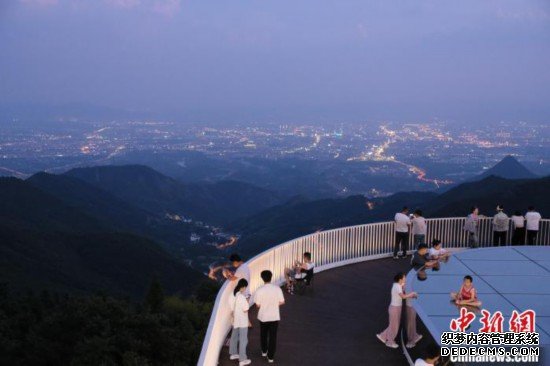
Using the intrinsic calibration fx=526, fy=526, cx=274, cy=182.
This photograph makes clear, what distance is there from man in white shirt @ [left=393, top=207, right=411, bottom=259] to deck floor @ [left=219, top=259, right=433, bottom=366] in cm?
100

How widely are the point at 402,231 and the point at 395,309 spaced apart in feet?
21.0

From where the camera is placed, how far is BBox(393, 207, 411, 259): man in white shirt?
15.2 m

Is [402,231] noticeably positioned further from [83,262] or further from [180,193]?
[180,193]

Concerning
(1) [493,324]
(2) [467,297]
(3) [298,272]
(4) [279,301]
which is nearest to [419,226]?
(3) [298,272]

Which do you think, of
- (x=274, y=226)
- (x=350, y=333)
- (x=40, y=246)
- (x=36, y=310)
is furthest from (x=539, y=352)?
(x=274, y=226)

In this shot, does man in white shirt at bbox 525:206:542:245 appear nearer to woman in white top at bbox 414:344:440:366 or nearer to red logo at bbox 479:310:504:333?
red logo at bbox 479:310:504:333

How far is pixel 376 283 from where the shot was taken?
535 inches

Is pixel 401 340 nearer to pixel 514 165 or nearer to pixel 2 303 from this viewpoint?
pixel 2 303

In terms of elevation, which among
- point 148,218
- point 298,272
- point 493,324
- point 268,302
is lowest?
point 148,218

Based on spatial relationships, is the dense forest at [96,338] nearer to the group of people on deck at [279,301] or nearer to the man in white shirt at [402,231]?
the man in white shirt at [402,231]

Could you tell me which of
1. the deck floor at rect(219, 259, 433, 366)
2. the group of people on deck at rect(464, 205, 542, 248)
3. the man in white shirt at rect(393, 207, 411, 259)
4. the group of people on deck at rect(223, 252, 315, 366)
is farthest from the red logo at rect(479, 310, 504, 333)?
the group of people on deck at rect(464, 205, 542, 248)

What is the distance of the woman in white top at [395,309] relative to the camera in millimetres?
8984

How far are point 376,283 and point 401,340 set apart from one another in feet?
13.8

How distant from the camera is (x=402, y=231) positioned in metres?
15.3
